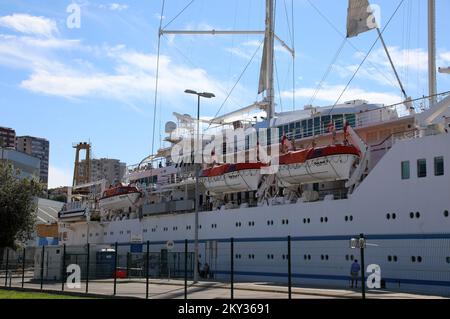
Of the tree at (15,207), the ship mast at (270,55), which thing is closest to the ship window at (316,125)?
the ship mast at (270,55)

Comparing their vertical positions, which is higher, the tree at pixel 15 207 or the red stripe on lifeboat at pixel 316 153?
the red stripe on lifeboat at pixel 316 153

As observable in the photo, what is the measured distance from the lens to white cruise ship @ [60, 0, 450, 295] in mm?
23734

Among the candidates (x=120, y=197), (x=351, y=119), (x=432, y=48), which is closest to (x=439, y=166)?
(x=432, y=48)

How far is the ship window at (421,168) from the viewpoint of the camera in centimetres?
2442

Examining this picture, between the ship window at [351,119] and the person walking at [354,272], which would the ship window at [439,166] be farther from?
the ship window at [351,119]

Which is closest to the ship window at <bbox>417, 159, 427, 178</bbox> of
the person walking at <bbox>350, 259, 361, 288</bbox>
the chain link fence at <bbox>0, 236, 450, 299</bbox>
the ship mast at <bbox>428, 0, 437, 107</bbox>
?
the chain link fence at <bbox>0, 236, 450, 299</bbox>

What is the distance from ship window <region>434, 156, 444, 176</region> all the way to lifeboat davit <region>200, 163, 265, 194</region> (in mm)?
10823

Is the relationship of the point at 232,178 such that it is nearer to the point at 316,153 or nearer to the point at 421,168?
the point at 316,153

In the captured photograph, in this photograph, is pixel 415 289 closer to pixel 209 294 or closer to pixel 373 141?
pixel 209 294

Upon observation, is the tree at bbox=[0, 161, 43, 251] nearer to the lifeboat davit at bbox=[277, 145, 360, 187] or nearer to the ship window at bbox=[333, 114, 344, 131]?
the lifeboat davit at bbox=[277, 145, 360, 187]

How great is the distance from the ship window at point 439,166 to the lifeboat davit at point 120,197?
1045 inches

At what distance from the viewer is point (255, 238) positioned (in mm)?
31062

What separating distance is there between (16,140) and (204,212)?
518ft

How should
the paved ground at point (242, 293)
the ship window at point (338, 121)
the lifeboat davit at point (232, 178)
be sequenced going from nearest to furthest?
the paved ground at point (242, 293), the ship window at point (338, 121), the lifeboat davit at point (232, 178)
